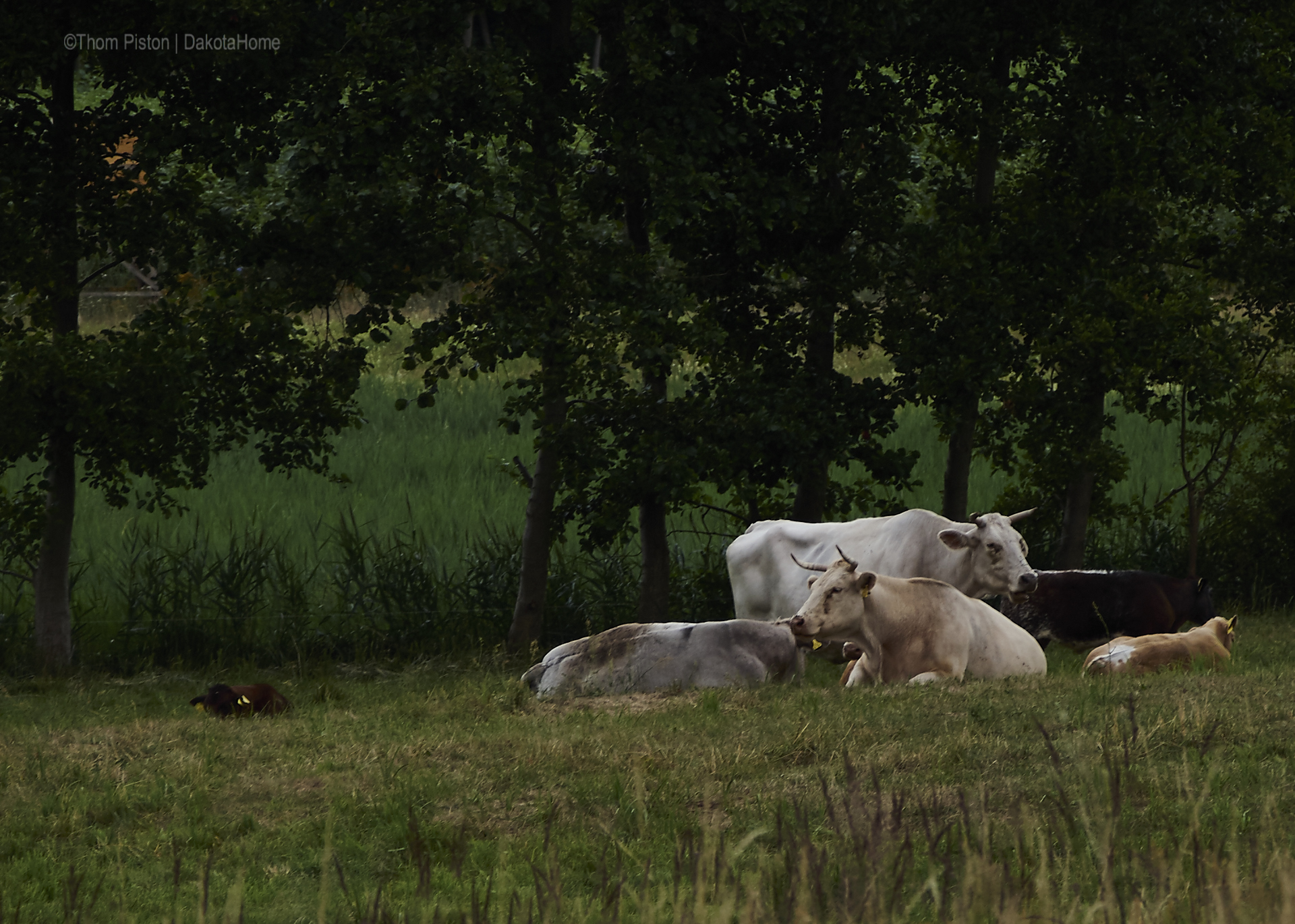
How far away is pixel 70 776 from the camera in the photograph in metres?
6.07

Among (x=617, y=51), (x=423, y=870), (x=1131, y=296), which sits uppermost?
(x=617, y=51)

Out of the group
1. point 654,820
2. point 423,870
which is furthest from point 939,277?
point 423,870

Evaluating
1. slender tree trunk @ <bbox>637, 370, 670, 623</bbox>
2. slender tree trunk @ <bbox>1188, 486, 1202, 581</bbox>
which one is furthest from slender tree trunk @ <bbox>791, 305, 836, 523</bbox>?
slender tree trunk @ <bbox>1188, 486, 1202, 581</bbox>

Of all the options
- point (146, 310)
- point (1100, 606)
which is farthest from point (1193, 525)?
point (146, 310)

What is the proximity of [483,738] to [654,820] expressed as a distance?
154 cm

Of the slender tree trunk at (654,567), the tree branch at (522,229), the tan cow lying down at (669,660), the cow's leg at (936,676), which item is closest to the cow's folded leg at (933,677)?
the cow's leg at (936,676)

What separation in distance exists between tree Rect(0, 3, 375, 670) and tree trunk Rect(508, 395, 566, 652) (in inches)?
61.5

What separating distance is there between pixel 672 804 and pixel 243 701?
11.3 feet

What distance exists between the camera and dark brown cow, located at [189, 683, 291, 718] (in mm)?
7867

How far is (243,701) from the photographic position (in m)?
7.89

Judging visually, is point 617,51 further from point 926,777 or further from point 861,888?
point 861,888

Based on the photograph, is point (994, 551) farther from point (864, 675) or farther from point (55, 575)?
point (55, 575)

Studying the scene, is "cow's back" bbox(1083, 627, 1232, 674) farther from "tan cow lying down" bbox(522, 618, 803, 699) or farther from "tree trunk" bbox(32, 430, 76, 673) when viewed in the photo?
"tree trunk" bbox(32, 430, 76, 673)

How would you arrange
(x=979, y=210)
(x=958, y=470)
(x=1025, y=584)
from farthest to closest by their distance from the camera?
1. (x=958, y=470)
2. (x=979, y=210)
3. (x=1025, y=584)
